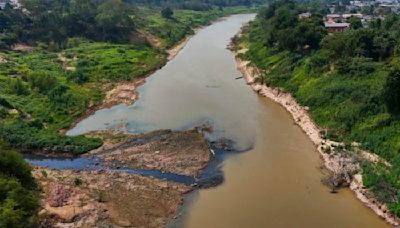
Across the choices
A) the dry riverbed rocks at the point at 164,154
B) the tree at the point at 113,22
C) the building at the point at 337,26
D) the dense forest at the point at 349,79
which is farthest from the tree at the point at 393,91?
the tree at the point at 113,22

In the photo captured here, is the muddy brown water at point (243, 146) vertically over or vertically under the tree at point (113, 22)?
under

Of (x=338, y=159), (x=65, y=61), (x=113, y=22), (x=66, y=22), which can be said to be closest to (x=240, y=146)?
(x=338, y=159)

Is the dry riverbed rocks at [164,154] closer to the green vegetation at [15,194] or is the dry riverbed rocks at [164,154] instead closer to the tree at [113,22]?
the green vegetation at [15,194]

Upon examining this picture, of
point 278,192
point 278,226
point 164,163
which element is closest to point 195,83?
point 164,163

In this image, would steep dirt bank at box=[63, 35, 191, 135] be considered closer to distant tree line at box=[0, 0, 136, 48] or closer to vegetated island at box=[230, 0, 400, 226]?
vegetated island at box=[230, 0, 400, 226]

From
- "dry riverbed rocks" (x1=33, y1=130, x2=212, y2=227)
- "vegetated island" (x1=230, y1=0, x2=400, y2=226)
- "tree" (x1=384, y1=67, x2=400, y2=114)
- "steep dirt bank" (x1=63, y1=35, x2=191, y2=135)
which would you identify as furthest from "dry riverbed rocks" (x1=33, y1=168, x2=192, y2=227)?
"tree" (x1=384, y1=67, x2=400, y2=114)

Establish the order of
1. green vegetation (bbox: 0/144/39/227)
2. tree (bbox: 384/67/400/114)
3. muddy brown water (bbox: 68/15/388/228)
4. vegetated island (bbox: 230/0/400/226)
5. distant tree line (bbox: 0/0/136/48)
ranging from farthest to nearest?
distant tree line (bbox: 0/0/136/48)
tree (bbox: 384/67/400/114)
vegetated island (bbox: 230/0/400/226)
muddy brown water (bbox: 68/15/388/228)
green vegetation (bbox: 0/144/39/227)
